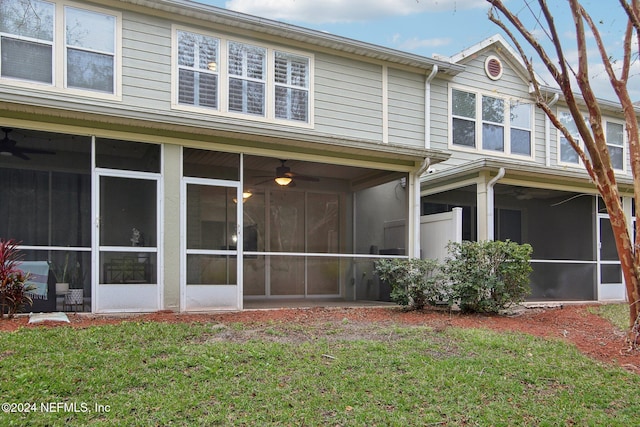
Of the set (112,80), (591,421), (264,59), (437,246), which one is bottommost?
(591,421)

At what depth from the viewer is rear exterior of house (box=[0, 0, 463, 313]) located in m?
7.14

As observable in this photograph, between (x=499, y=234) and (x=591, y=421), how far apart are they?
9260 mm

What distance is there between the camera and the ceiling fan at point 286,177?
30.9 feet

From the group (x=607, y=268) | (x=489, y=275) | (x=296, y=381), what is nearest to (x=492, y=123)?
(x=607, y=268)

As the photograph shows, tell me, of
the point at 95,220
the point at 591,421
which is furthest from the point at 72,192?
the point at 591,421

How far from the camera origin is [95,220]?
699 cm

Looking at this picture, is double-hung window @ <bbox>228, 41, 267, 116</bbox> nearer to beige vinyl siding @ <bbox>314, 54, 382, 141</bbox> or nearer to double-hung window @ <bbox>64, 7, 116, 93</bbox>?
beige vinyl siding @ <bbox>314, 54, 382, 141</bbox>

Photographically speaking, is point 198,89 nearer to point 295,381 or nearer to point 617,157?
point 295,381

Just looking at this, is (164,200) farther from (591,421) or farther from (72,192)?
(591,421)

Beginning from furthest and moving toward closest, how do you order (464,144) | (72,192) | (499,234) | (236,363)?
(499,234), (464,144), (72,192), (236,363)

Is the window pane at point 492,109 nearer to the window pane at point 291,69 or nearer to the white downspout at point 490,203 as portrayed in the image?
the white downspout at point 490,203

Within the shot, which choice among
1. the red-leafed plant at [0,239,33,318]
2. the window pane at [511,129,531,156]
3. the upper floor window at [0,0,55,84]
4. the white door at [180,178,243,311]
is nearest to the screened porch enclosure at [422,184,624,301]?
the window pane at [511,129,531,156]

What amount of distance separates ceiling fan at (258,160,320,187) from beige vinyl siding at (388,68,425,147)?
1.99 meters

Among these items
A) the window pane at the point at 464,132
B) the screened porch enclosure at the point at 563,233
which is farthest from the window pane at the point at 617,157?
the window pane at the point at 464,132
